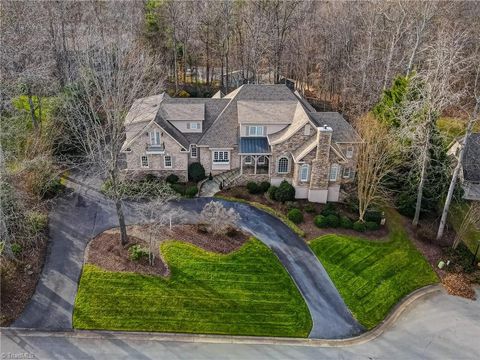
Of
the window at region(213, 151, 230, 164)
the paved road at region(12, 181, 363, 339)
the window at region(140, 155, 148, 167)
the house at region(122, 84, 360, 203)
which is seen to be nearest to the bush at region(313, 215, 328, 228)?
the paved road at region(12, 181, 363, 339)

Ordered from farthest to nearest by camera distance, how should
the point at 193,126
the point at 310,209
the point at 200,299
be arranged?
1. the point at 193,126
2. the point at 310,209
3. the point at 200,299

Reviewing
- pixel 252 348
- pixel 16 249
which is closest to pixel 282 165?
pixel 252 348

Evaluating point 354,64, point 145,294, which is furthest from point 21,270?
point 354,64

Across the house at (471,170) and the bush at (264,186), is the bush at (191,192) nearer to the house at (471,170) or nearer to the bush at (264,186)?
the bush at (264,186)

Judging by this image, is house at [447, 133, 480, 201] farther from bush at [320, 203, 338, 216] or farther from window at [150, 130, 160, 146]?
window at [150, 130, 160, 146]

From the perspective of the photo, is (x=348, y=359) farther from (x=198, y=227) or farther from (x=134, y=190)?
(x=134, y=190)

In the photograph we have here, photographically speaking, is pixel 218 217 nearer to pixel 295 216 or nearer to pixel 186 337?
pixel 295 216

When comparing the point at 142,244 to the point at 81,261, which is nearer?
the point at 81,261
